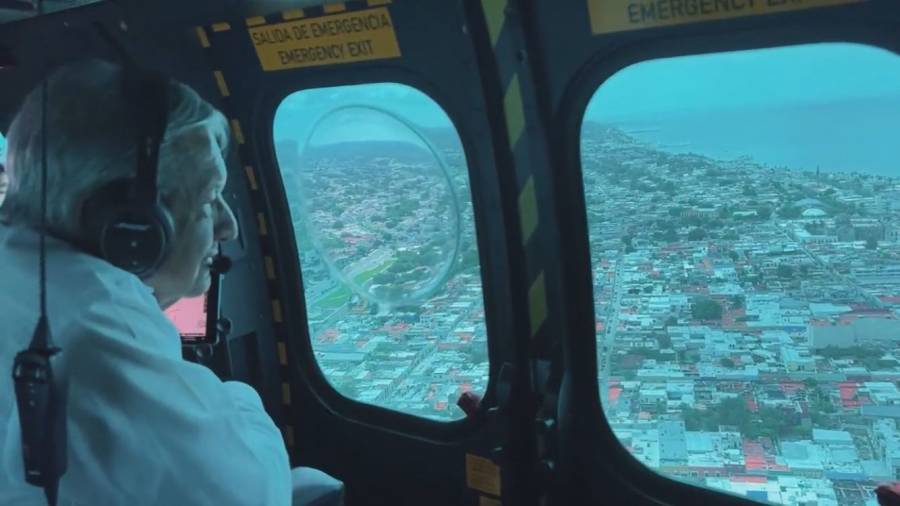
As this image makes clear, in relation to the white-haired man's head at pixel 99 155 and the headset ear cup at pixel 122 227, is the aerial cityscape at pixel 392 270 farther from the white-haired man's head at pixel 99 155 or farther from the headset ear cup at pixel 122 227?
the headset ear cup at pixel 122 227

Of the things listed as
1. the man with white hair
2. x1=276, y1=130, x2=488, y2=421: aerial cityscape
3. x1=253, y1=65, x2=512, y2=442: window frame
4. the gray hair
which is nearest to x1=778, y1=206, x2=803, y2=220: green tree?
x1=253, y1=65, x2=512, y2=442: window frame

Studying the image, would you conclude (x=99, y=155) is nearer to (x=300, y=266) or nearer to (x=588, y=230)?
(x=588, y=230)

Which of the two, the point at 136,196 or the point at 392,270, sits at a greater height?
the point at 136,196

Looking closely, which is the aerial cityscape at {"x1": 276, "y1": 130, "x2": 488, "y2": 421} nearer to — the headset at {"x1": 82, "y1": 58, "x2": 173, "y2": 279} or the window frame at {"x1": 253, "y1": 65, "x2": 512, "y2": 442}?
the window frame at {"x1": 253, "y1": 65, "x2": 512, "y2": 442}

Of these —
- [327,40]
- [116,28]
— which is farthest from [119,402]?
[116,28]

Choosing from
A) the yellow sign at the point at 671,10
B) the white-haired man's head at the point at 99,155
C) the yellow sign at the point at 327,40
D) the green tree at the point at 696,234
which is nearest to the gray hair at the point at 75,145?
the white-haired man's head at the point at 99,155

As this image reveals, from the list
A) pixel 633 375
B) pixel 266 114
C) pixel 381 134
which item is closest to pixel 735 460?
pixel 633 375

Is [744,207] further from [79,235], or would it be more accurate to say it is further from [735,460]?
[79,235]
